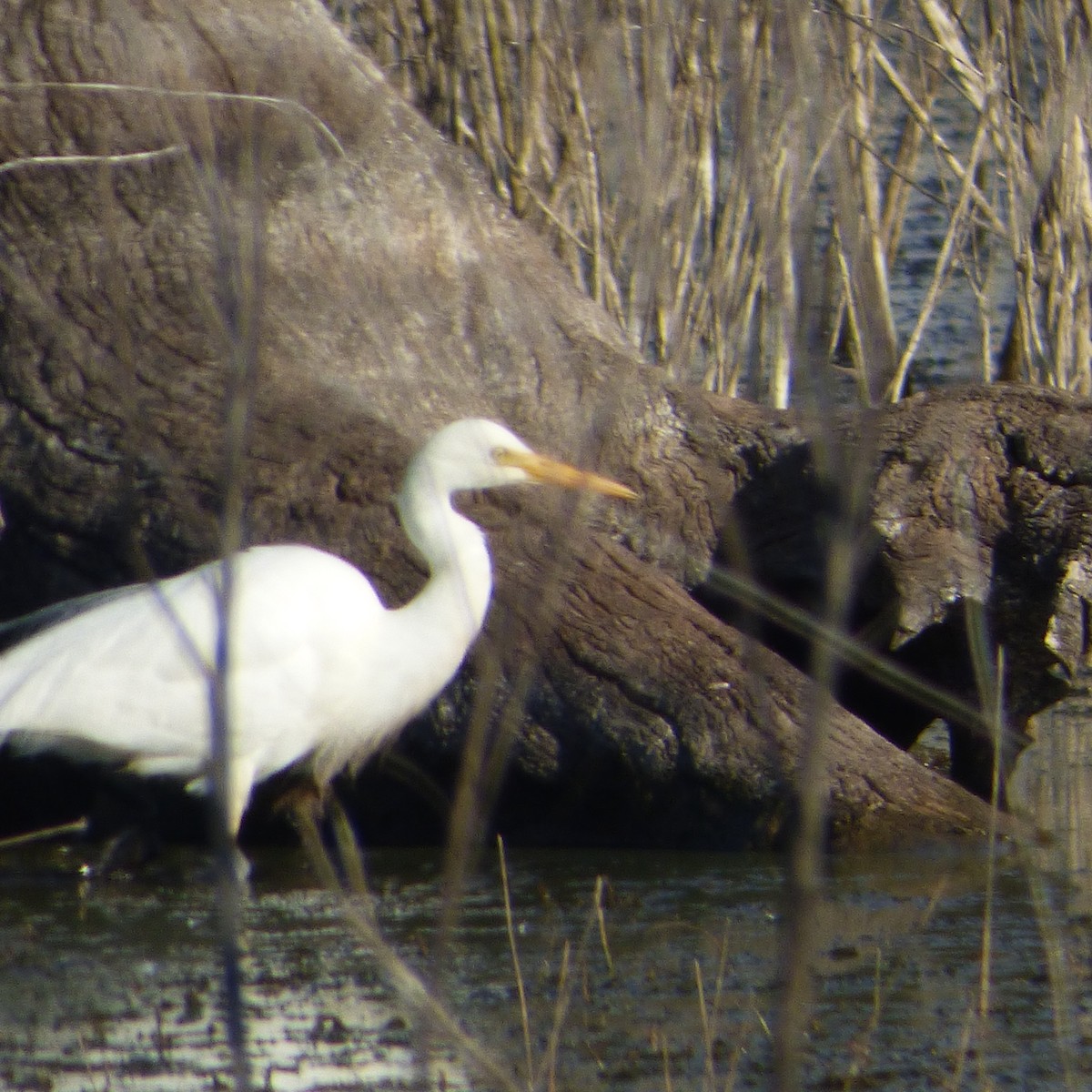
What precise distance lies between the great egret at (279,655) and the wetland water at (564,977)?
0.32 metres

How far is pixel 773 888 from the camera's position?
3.92 metres

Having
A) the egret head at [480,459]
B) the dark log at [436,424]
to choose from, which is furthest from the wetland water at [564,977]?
the egret head at [480,459]

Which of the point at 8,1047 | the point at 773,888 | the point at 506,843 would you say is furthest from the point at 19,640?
the point at 773,888

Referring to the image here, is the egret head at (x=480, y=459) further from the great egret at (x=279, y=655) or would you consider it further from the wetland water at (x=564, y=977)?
the wetland water at (x=564, y=977)

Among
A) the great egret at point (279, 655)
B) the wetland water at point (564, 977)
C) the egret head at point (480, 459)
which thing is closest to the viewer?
the wetland water at point (564, 977)

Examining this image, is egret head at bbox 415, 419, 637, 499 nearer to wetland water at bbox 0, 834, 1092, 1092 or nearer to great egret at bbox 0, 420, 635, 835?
great egret at bbox 0, 420, 635, 835

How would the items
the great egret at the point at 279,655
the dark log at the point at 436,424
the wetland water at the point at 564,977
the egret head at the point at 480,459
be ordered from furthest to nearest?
1. the dark log at the point at 436,424
2. the egret head at the point at 480,459
3. the great egret at the point at 279,655
4. the wetland water at the point at 564,977

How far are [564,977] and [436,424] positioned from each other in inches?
120

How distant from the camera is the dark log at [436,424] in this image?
4.45m

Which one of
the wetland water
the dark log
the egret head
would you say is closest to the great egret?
the egret head

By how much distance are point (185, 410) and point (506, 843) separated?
4.81 ft

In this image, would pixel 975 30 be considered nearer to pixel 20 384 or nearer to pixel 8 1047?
pixel 20 384

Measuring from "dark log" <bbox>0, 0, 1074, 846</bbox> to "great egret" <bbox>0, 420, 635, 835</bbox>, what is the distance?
21 cm

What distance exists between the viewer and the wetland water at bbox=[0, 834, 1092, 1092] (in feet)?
9.32
